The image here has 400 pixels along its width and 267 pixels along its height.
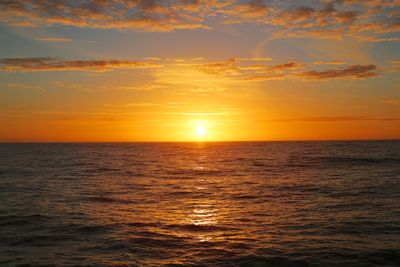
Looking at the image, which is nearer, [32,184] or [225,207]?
[225,207]

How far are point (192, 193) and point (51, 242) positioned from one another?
17209mm

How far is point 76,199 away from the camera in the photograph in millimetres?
28766

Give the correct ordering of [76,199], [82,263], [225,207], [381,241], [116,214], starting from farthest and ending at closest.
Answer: [76,199], [225,207], [116,214], [381,241], [82,263]

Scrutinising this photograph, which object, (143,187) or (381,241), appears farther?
(143,187)

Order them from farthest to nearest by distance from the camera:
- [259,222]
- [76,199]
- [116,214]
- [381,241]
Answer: [76,199]
[116,214]
[259,222]
[381,241]

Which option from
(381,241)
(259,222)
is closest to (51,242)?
(259,222)

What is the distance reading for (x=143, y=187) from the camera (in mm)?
36625

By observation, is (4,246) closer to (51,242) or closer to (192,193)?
(51,242)

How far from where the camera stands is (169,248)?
16.4 meters

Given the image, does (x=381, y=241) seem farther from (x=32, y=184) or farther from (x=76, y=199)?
(x=32, y=184)

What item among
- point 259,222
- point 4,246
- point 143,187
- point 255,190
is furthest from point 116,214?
point 255,190


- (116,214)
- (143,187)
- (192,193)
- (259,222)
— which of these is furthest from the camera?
(143,187)

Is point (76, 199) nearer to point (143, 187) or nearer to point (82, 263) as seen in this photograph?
point (143, 187)

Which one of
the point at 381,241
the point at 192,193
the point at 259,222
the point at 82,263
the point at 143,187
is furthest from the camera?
the point at 143,187
